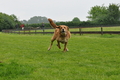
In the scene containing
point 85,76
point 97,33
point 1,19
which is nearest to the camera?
point 85,76

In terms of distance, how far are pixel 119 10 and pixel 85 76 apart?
74.0 meters

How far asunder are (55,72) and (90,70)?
3.18 feet

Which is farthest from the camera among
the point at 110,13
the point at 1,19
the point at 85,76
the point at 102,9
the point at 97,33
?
the point at 102,9

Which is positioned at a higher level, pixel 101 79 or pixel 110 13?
pixel 110 13

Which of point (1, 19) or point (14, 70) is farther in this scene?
point (1, 19)

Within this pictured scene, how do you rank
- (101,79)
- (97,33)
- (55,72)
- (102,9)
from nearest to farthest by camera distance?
(101,79), (55,72), (97,33), (102,9)

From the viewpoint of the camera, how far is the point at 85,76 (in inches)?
182

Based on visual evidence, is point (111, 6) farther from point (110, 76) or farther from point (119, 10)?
point (110, 76)

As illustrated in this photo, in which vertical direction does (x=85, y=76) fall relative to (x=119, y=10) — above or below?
below

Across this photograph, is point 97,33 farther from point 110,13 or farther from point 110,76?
point 110,13

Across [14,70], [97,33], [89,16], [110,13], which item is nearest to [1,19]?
[110,13]

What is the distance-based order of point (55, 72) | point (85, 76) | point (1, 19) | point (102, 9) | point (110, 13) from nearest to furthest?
1. point (85, 76)
2. point (55, 72)
3. point (110, 13)
4. point (1, 19)
5. point (102, 9)

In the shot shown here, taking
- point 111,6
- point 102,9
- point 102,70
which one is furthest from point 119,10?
point 102,70

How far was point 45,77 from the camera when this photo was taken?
179 inches
